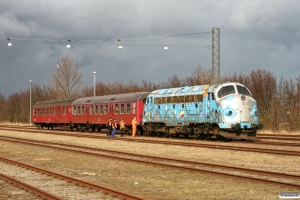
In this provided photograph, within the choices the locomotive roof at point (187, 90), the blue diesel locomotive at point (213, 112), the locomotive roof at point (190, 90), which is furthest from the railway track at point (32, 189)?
the locomotive roof at point (187, 90)

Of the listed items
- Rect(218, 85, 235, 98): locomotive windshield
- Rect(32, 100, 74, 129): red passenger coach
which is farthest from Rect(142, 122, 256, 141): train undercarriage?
Rect(32, 100, 74, 129): red passenger coach

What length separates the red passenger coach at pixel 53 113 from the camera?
50537 millimetres

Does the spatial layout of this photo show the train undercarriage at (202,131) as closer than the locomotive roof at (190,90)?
Yes

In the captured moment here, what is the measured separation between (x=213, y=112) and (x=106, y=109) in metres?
A: 15.8

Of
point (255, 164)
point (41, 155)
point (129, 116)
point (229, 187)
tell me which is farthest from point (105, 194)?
point (129, 116)

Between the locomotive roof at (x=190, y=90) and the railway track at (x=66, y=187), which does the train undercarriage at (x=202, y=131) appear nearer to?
the locomotive roof at (x=190, y=90)

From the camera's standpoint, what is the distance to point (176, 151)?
2284 centimetres

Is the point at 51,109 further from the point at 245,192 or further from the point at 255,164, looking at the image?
the point at 245,192

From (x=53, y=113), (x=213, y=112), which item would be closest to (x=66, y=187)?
(x=213, y=112)

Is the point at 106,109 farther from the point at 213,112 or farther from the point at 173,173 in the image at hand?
the point at 173,173

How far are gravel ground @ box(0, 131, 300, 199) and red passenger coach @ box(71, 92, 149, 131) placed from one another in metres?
13.8

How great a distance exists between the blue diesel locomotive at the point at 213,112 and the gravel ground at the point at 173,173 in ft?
16.1

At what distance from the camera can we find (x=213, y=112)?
1108 inches

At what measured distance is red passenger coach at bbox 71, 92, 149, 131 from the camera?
37.2m
